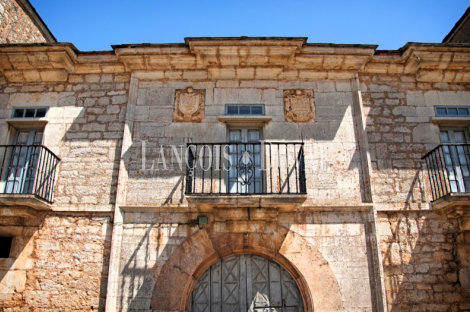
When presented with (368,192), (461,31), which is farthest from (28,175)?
(461,31)

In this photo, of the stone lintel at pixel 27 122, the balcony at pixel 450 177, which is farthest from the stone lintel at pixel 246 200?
the stone lintel at pixel 27 122

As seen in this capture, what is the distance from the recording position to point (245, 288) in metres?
5.96

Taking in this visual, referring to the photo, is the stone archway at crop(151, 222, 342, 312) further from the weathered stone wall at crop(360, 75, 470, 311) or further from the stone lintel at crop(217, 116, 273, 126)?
the stone lintel at crop(217, 116, 273, 126)

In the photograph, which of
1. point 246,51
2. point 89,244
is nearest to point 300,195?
point 246,51

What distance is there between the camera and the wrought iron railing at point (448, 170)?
623cm

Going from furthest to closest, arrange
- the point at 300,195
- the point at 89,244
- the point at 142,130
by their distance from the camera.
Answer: the point at 142,130, the point at 89,244, the point at 300,195

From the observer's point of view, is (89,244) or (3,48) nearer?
(89,244)

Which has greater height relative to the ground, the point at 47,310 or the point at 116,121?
the point at 116,121

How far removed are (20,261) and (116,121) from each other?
111 inches

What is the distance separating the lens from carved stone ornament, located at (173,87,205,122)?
6.77 m

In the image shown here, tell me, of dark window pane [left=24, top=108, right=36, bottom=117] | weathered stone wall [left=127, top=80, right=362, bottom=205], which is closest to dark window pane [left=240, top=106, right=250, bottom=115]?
weathered stone wall [left=127, top=80, right=362, bottom=205]

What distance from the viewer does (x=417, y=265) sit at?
5.89m

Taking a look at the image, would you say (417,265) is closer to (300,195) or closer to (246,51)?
(300,195)

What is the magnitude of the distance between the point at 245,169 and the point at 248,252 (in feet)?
4.55
